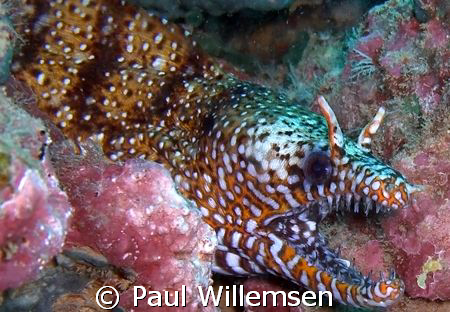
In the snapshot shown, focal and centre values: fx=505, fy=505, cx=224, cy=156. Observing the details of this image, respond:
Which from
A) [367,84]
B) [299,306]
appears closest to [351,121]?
[367,84]

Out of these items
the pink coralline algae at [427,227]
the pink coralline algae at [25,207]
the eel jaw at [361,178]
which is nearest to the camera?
the pink coralline algae at [25,207]

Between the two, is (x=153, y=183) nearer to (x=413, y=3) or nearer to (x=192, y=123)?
Result: (x=192, y=123)


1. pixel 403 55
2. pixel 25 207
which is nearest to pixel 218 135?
pixel 403 55

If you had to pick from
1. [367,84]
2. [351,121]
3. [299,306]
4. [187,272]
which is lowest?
[299,306]

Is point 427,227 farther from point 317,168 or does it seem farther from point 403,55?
point 403,55

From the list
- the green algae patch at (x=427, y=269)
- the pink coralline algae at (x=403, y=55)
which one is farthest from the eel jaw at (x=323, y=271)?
the pink coralline algae at (x=403, y=55)

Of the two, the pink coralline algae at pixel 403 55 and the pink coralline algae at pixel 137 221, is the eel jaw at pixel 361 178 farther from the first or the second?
the pink coralline algae at pixel 137 221
